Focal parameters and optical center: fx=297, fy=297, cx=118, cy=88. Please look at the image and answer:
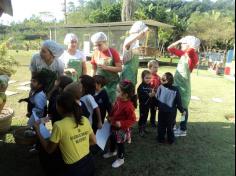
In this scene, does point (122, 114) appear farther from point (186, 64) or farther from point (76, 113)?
point (186, 64)

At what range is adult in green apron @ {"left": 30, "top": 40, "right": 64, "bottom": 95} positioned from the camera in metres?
3.73

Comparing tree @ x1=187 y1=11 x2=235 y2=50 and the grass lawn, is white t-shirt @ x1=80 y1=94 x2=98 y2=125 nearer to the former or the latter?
the grass lawn

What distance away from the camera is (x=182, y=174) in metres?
3.77

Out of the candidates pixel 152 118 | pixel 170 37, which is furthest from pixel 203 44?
pixel 152 118

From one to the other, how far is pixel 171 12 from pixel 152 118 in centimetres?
2245

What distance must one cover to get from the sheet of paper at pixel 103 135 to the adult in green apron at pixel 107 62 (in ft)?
2.19

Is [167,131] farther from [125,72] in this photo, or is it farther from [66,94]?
[66,94]

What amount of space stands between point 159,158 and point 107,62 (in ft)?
5.11

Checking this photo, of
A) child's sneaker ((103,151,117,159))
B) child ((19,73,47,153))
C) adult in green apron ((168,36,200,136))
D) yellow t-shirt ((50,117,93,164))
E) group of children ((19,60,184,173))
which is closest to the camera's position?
yellow t-shirt ((50,117,93,164))

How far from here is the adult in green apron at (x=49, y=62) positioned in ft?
12.2

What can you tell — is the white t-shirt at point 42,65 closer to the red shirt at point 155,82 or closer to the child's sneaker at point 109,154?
the child's sneaker at point 109,154

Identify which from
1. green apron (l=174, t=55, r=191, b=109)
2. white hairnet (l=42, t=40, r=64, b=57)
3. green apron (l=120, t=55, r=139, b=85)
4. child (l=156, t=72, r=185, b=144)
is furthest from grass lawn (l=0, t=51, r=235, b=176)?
white hairnet (l=42, t=40, r=64, b=57)

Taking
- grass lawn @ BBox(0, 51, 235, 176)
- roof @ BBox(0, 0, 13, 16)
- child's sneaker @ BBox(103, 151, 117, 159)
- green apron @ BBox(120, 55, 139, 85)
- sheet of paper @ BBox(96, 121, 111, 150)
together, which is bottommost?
grass lawn @ BBox(0, 51, 235, 176)

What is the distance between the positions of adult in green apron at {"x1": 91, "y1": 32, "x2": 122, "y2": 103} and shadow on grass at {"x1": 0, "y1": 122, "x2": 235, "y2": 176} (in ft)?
3.04
